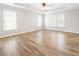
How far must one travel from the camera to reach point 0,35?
172 cm

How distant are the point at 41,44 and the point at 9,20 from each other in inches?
28.8

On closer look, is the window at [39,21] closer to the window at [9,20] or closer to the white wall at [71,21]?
the white wall at [71,21]

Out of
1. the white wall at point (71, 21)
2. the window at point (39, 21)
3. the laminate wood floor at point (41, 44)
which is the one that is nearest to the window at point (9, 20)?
the laminate wood floor at point (41, 44)

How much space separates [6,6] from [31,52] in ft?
3.04

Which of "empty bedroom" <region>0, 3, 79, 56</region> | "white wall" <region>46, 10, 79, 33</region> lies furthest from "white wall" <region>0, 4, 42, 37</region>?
"white wall" <region>46, 10, 79, 33</region>

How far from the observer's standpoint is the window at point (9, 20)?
5.59 feet

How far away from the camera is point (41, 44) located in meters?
1.79

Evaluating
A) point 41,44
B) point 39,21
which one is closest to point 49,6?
point 39,21

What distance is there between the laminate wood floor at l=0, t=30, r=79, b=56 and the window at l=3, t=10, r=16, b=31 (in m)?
0.19

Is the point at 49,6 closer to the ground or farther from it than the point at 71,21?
farther from it

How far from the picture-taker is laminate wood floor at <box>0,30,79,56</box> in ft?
5.66

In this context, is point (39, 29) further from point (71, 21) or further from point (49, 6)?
point (71, 21)

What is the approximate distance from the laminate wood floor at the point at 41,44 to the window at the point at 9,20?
19 cm

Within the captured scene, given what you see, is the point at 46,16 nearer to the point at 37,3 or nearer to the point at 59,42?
the point at 37,3
